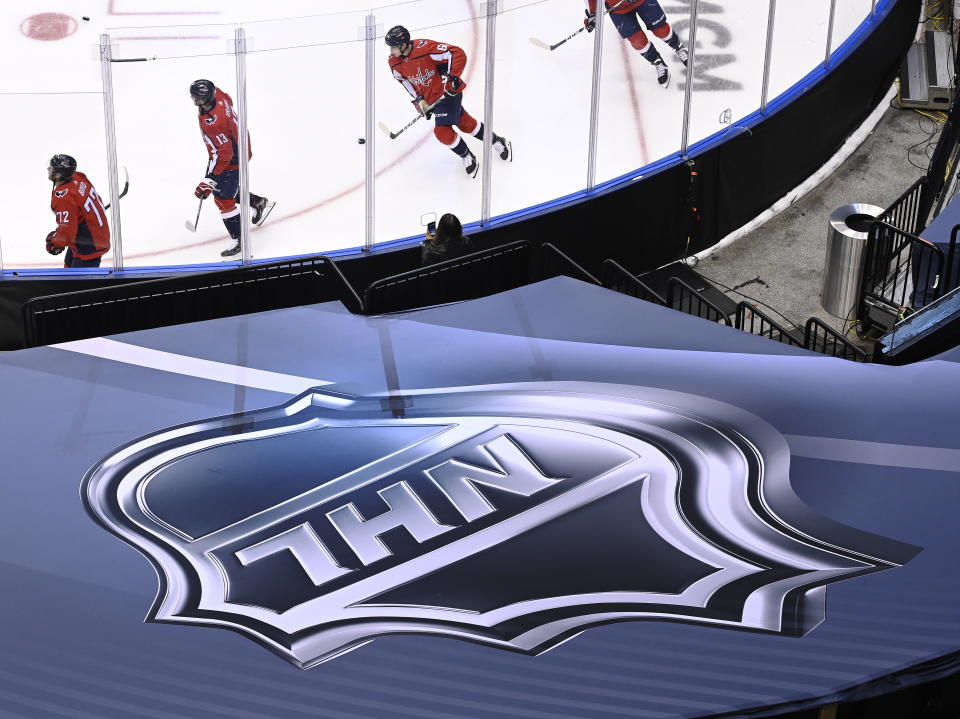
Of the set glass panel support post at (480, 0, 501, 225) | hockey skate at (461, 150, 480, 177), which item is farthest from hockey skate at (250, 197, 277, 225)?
glass panel support post at (480, 0, 501, 225)

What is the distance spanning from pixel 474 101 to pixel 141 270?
7.82ft

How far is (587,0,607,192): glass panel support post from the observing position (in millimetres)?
9164

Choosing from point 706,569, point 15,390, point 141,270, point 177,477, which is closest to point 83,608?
point 177,477

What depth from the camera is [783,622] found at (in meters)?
3.99

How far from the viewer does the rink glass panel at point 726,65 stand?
10.1 meters

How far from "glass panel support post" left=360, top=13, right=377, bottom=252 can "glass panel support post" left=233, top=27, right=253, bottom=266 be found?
0.73 metres

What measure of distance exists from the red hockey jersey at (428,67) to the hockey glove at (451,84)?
2 cm

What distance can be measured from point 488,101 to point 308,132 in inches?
46.4

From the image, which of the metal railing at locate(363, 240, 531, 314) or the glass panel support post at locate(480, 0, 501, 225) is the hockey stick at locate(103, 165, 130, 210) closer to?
the glass panel support post at locate(480, 0, 501, 225)

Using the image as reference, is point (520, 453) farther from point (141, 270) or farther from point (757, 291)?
point (757, 291)

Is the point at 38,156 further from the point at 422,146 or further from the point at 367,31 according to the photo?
the point at 422,146

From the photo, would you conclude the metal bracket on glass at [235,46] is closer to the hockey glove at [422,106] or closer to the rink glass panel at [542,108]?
the hockey glove at [422,106]

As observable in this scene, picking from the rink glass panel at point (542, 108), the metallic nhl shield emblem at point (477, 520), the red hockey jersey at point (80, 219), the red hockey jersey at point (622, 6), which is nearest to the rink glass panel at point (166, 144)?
the red hockey jersey at point (80, 219)

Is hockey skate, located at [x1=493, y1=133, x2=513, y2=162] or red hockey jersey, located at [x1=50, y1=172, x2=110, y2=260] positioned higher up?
hockey skate, located at [x1=493, y1=133, x2=513, y2=162]
